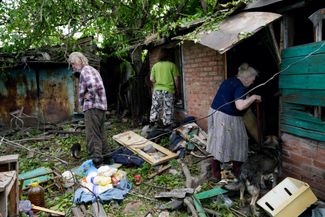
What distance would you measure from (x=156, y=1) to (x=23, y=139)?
19.1ft

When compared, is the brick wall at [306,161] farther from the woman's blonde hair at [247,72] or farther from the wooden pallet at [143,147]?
the wooden pallet at [143,147]

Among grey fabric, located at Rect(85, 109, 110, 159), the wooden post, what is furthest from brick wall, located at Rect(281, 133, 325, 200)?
grey fabric, located at Rect(85, 109, 110, 159)

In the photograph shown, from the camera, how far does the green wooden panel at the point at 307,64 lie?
322 centimetres

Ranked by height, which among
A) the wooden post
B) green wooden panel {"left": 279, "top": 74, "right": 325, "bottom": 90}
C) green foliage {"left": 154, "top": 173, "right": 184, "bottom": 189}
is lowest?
green foliage {"left": 154, "top": 173, "right": 184, "bottom": 189}

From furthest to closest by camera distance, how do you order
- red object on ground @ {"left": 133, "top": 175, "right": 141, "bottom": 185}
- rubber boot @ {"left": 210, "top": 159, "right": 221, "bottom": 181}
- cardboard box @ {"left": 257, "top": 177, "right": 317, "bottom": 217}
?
1. red object on ground @ {"left": 133, "top": 175, "right": 141, "bottom": 185}
2. rubber boot @ {"left": 210, "top": 159, "right": 221, "bottom": 181}
3. cardboard box @ {"left": 257, "top": 177, "right": 317, "bottom": 217}

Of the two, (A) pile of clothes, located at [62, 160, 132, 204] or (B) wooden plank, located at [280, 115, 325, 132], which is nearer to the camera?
(B) wooden plank, located at [280, 115, 325, 132]

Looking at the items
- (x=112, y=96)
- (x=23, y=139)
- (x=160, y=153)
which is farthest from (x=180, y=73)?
(x=112, y=96)

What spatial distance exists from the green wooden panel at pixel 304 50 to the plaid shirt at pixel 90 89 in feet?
10.9

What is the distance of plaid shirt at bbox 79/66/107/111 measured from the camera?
17.3 ft

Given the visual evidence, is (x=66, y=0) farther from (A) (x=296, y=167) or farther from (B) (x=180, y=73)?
(A) (x=296, y=167)

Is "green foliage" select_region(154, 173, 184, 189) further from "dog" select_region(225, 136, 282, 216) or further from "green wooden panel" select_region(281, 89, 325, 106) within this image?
"green wooden panel" select_region(281, 89, 325, 106)

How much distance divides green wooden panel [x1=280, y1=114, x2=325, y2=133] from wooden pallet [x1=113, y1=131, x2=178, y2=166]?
233 cm

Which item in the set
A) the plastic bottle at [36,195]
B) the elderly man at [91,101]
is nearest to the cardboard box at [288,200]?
the plastic bottle at [36,195]

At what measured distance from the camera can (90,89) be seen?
5273mm
